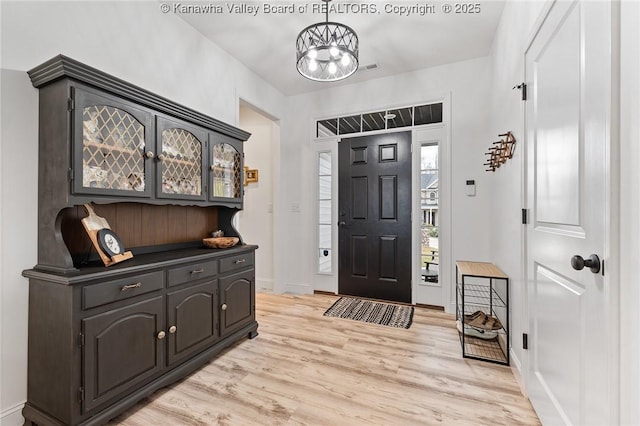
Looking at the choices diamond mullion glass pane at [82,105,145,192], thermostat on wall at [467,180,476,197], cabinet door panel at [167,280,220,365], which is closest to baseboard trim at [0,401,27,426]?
cabinet door panel at [167,280,220,365]

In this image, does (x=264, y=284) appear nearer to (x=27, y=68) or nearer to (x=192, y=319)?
(x=192, y=319)

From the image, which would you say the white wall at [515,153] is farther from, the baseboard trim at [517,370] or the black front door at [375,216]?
the black front door at [375,216]

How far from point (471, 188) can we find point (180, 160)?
9.60 feet

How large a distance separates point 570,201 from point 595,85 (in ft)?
1.51

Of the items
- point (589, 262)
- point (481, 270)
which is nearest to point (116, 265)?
point (589, 262)

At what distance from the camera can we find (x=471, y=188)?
3.26 metres

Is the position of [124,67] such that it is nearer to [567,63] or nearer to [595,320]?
[567,63]

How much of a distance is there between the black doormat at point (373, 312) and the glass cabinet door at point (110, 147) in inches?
91.8

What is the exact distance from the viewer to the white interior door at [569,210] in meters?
1.01

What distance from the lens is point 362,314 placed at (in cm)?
325

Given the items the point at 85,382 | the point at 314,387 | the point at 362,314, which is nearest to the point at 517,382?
the point at 314,387

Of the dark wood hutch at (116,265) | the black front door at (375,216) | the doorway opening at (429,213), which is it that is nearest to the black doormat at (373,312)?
the black front door at (375,216)

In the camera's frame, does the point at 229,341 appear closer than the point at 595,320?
No

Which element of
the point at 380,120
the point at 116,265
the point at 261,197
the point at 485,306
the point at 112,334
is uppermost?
the point at 380,120
